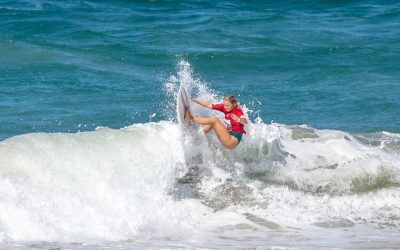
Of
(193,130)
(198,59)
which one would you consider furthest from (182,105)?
(198,59)

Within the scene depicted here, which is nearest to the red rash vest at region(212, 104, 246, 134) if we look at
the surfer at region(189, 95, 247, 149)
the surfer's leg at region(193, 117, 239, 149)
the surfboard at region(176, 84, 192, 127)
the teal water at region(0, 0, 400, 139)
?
the surfer at region(189, 95, 247, 149)

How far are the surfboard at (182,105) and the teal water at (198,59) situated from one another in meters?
3.01

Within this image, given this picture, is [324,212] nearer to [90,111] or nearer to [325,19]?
[90,111]

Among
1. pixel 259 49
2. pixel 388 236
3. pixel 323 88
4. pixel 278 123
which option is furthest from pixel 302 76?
pixel 388 236

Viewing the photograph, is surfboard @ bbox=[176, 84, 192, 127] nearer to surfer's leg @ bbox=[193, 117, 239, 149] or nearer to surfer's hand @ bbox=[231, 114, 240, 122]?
surfer's leg @ bbox=[193, 117, 239, 149]

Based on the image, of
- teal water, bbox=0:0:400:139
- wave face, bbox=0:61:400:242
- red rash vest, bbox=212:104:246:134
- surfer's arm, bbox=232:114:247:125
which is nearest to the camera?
wave face, bbox=0:61:400:242

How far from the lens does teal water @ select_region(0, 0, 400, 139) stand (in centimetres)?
1612

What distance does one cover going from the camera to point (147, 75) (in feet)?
62.3

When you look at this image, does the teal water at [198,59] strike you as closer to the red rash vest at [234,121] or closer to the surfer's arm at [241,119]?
the red rash vest at [234,121]

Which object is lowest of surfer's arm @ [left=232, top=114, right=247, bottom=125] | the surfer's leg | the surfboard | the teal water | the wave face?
the wave face

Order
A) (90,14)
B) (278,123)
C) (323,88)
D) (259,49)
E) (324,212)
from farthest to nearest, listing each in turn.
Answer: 1. (90,14)
2. (259,49)
3. (323,88)
4. (278,123)
5. (324,212)

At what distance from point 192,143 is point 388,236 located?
10.7ft

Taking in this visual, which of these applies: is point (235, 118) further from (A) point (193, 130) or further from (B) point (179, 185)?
(B) point (179, 185)

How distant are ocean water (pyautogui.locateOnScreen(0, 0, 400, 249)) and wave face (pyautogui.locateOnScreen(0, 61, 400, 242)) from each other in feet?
0.08
